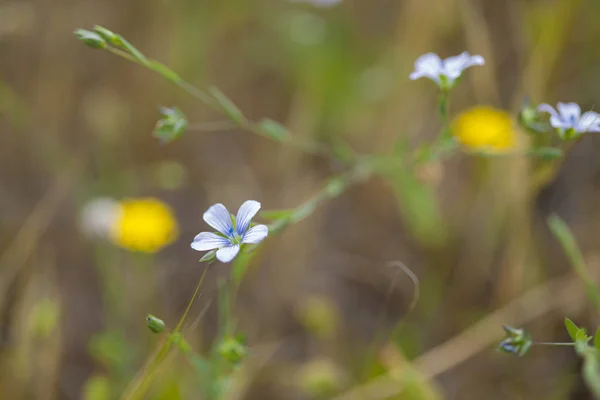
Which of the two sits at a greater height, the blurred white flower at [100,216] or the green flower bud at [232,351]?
the blurred white flower at [100,216]

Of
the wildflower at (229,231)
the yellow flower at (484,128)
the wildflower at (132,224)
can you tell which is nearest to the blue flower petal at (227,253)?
the wildflower at (229,231)

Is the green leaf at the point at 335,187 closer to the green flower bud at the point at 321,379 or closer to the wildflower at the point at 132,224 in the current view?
the green flower bud at the point at 321,379

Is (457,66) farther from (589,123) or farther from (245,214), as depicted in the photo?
(245,214)

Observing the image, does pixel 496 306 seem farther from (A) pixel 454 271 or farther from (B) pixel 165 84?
(B) pixel 165 84

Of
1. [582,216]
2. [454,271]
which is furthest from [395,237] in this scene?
[582,216]

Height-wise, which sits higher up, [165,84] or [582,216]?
[165,84]

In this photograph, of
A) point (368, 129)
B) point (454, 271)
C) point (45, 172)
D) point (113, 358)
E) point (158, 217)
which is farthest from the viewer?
point (368, 129)

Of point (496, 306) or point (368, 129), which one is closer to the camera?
point (496, 306)
